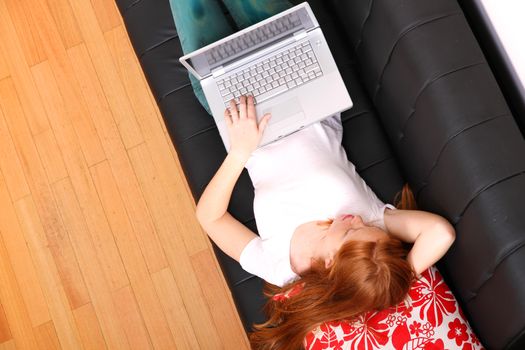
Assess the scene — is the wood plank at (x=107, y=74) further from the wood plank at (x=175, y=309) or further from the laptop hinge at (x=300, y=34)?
the laptop hinge at (x=300, y=34)

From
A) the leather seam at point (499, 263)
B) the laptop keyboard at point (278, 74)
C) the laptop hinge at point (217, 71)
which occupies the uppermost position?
the laptop hinge at point (217, 71)

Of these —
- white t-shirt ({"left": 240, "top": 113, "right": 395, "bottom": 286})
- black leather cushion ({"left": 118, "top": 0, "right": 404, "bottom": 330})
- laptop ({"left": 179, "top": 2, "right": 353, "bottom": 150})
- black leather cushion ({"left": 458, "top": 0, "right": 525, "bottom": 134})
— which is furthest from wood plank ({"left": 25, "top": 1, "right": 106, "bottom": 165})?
black leather cushion ({"left": 458, "top": 0, "right": 525, "bottom": 134})

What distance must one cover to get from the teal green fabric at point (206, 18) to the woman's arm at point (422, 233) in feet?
2.23

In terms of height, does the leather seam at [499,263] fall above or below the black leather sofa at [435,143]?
below

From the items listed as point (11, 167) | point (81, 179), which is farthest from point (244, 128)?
point (11, 167)

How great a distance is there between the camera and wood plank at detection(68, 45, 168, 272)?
2.06 meters

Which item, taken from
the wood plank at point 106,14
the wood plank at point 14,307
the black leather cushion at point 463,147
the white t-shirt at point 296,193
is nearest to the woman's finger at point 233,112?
the white t-shirt at point 296,193

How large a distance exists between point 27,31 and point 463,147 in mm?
1921

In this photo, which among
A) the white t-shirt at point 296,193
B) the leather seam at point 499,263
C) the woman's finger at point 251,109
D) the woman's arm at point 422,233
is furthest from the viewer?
the woman's finger at point 251,109

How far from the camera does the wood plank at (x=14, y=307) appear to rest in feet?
6.79

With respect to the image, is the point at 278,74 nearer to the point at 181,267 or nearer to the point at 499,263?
the point at 499,263

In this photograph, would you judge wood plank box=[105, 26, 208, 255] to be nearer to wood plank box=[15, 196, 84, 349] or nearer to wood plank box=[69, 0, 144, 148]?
wood plank box=[69, 0, 144, 148]

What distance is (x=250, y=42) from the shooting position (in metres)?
1.50

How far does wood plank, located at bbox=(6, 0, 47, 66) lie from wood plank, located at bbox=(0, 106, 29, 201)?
0.31 m
